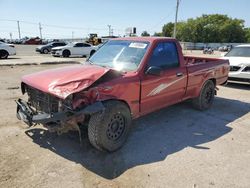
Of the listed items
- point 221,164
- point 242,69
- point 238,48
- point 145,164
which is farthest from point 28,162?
point 238,48

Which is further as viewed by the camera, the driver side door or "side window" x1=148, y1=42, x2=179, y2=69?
"side window" x1=148, y1=42, x2=179, y2=69

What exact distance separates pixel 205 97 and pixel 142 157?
329 centimetres

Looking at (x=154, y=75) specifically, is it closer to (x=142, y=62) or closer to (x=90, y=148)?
(x=142, y=62)

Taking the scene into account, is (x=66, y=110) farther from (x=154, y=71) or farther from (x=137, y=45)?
(x=137, y=45)

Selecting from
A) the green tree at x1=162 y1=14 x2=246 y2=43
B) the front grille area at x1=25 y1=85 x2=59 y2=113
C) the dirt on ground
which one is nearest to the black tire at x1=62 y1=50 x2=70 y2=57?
the dirt on ground

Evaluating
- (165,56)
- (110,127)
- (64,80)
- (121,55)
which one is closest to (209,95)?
(165,56)

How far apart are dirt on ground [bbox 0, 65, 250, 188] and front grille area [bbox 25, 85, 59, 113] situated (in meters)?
0.64

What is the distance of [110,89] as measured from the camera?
412 cm

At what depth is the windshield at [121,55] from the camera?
4.84 metres

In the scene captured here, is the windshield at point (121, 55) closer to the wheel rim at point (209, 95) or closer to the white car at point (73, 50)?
the wheel rim at point (209, 95)

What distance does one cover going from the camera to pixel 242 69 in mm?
A: 9461

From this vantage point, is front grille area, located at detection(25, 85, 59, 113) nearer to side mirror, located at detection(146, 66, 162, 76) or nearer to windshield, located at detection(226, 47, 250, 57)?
side mirror, located at detection(146, 66, 162, 76)

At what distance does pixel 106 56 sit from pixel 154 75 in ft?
3.80

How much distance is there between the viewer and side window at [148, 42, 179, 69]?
16.6ft
